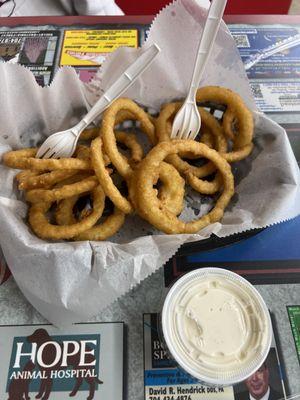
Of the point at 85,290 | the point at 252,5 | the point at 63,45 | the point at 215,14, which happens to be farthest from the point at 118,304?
the point at 252,5

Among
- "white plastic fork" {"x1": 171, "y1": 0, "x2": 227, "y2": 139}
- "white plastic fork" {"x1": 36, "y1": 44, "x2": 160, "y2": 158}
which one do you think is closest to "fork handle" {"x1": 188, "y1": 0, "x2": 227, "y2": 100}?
"white plastic fork" {"x1": 171, "y1": 0, "x2": 227, "y2": 139}

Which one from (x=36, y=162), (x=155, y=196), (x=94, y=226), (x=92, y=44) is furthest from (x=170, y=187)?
(x=92, y=44)

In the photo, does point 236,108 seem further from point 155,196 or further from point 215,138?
point 155,196

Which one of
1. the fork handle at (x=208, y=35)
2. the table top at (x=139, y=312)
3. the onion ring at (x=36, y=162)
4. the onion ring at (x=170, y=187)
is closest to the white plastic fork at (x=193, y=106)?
the fork handle at (x=208, y=35)

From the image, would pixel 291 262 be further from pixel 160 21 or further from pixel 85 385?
pixel 160 21

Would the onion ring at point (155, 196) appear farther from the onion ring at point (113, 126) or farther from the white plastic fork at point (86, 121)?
the white plastic fork at point (86, 121)

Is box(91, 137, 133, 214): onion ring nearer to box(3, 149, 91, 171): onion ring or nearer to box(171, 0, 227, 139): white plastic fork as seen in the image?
box(3, 149, 91, 171): onion ring
